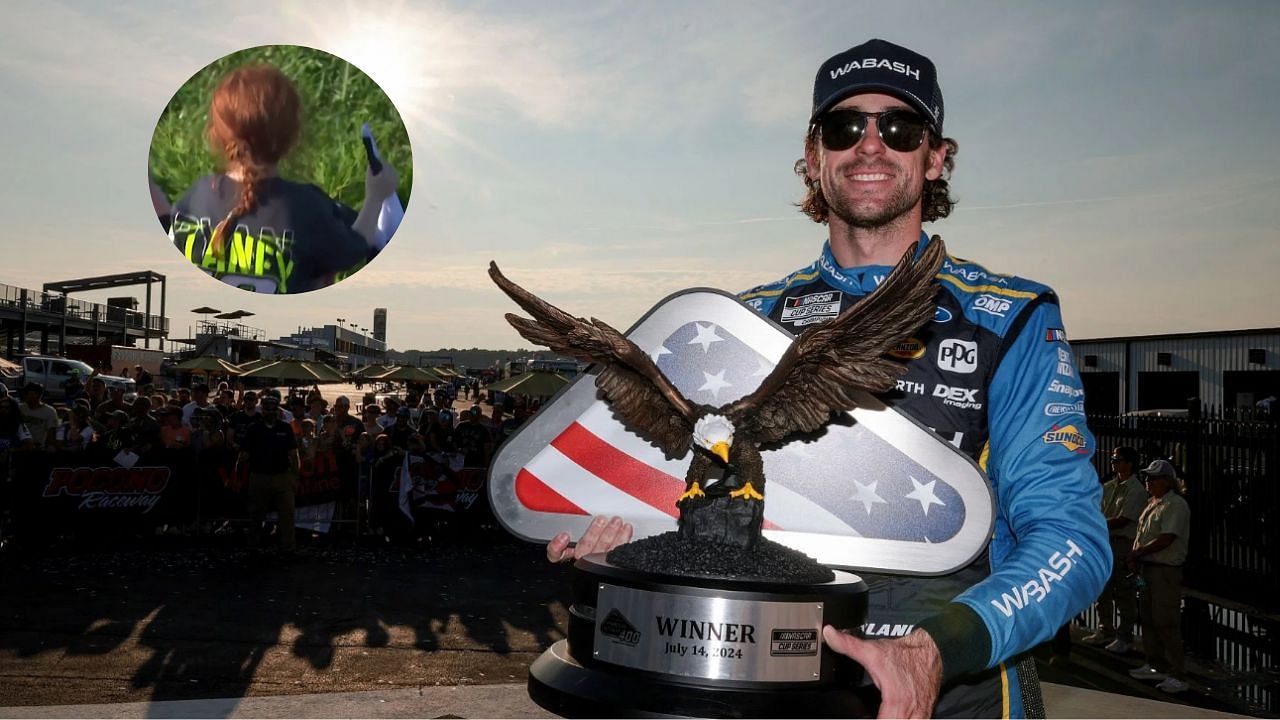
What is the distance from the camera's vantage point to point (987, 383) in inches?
85.4

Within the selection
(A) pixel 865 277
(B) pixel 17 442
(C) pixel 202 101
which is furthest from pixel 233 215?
(B) pixel 17 442

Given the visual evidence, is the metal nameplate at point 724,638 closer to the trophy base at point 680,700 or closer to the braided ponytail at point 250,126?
the trophy base at point 680,700

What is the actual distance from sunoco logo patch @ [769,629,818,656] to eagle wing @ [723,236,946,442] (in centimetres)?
49

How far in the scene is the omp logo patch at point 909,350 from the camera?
2.29 m

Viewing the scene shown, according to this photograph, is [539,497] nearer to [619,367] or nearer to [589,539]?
[589,539]

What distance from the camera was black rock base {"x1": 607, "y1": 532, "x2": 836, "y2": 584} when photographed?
1.76 m

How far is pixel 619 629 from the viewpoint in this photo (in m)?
1.69

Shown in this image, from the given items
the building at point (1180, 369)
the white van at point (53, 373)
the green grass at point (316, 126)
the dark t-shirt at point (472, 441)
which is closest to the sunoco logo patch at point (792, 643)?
the green grass at point (316, 126)

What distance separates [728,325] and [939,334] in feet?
1.73

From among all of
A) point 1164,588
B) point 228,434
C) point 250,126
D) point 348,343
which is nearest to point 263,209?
point 250,126

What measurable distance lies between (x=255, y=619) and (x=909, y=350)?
29.4 ft

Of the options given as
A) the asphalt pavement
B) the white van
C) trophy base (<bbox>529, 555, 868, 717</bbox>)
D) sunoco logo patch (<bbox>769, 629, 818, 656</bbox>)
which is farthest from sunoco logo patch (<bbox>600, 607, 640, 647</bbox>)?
the white van

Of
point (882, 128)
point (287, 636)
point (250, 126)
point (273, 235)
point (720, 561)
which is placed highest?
point (250, 126)

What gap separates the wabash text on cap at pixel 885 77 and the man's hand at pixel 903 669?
4.22ft
